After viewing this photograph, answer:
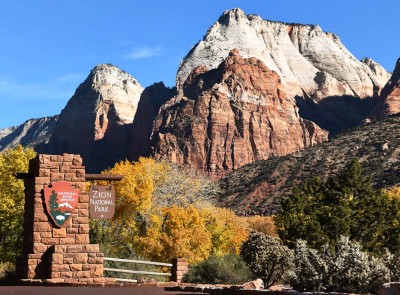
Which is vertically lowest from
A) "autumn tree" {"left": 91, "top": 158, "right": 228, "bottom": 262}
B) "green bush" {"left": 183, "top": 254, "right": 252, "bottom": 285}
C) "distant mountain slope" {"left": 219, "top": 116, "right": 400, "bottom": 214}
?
"green bush" {"left": 183, "top": 254, "right": 252, "bottom": 285}

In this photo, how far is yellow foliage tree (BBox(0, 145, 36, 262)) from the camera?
3675 centimetres

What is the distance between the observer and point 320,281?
16.8m

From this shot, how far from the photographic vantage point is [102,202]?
1878cm

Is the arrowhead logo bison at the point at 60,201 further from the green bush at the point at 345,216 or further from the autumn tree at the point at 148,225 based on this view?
the green bush at the point at 345,216

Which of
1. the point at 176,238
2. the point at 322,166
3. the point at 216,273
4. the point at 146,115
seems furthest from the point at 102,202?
the point at 146,115

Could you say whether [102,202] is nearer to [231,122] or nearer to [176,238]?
[176,238]

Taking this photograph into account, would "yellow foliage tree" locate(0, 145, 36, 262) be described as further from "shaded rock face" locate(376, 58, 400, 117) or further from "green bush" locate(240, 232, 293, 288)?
"shaded rock face" locate(376, 58, 400, 117)

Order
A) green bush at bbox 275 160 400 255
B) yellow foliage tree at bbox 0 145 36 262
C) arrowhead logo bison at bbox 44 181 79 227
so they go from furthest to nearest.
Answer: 1. green bush at bbox 275 160 400 255
2. yellow foliage tree at bbox 0 145 36 262
3. arrowhead logo bison at bbox 44 181 79 227

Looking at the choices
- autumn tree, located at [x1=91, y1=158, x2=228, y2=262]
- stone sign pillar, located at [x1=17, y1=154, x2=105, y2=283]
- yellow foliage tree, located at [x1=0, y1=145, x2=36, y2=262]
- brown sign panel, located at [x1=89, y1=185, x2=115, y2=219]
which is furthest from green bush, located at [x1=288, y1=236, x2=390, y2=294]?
yellow foliage tree, located at [x1=0, y1=145, x2=36, y2=262]

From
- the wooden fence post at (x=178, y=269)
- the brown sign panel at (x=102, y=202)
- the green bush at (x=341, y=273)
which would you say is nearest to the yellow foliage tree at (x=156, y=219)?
the wooden fence post at (x=178, y=269)

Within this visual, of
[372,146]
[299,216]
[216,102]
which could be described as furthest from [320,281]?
[216,102]

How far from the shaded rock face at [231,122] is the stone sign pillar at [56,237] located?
130670 millimetres

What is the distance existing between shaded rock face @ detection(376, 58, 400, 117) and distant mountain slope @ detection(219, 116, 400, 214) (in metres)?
50.9

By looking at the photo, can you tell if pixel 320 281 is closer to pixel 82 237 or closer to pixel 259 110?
pixel 82 237
